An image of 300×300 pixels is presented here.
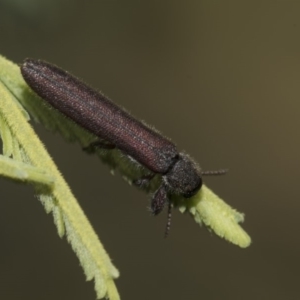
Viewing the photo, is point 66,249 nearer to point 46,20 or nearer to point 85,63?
point 85,63

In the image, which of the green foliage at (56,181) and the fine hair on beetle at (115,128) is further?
the fine hair on beetle at (115,128)

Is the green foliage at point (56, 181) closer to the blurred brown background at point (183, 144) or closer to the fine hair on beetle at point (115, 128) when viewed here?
the fine hair on beetle at point (115, 128)

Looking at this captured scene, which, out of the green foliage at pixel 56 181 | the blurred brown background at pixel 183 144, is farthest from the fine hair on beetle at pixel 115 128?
the blurred brown background at pixel 183 144

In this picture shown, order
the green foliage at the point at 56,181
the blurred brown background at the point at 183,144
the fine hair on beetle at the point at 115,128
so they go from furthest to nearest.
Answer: the blurred brown background at the point at 183,144 < the fine hair on beetle at the point at 115,128 < the green foliage at the point at 56,181

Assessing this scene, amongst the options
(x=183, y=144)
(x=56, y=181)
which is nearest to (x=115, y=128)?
(x=56, y=181)

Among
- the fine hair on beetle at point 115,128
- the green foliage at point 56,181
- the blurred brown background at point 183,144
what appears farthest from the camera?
the blurred brown background at point 183,144

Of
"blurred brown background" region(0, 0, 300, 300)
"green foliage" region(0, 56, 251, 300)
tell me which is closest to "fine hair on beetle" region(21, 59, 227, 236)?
"green foliage" region(0, 56, 251, 300)
